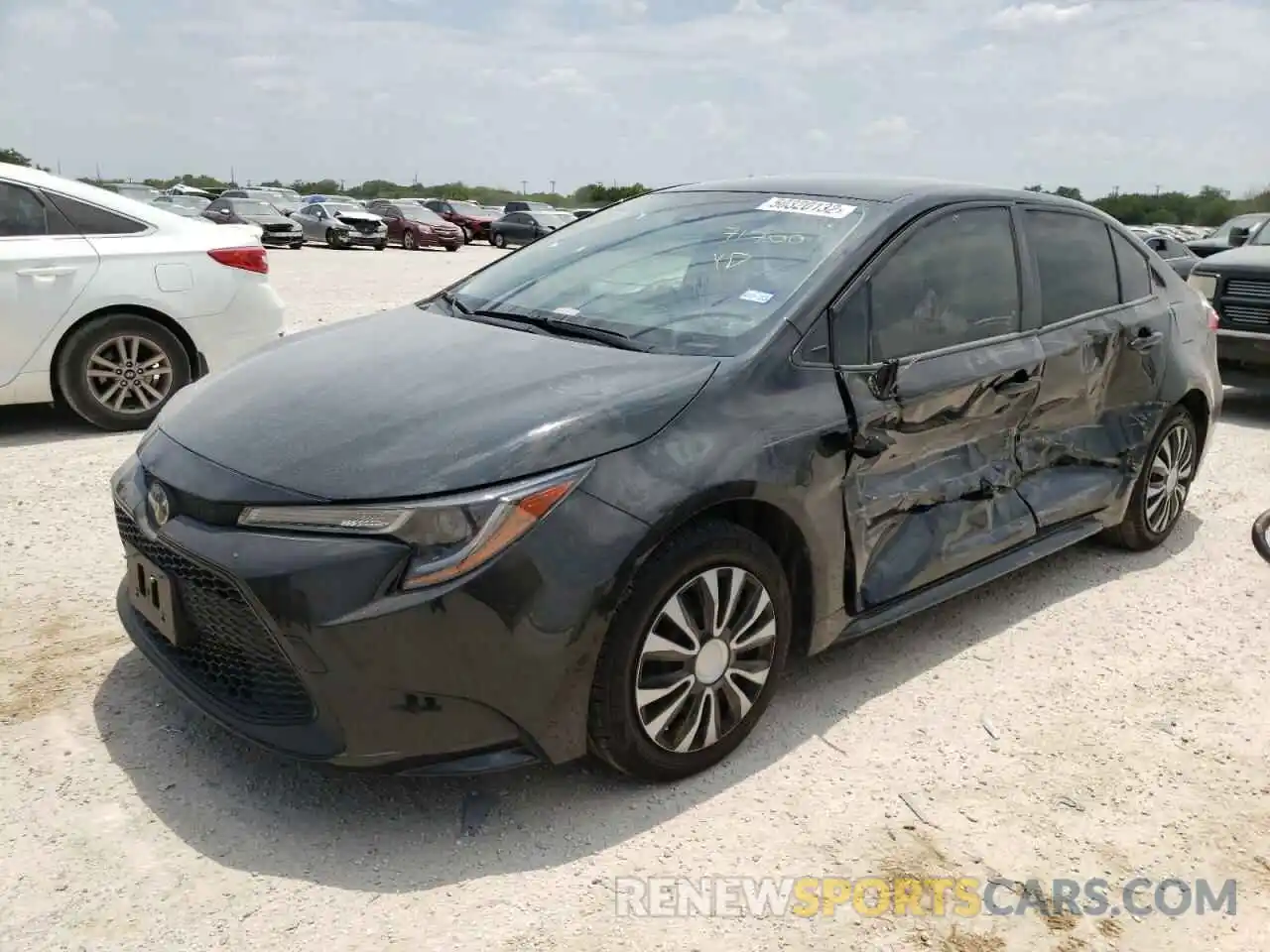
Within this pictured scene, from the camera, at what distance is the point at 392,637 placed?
8.02 ft

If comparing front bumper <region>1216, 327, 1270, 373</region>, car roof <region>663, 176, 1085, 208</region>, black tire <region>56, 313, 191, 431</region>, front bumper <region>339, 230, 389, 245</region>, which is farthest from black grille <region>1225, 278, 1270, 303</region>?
front bumper <region>339, 230, 389, 245</region>

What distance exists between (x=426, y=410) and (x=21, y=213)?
179 inches

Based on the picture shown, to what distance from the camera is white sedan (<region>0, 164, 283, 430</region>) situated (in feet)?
19.7

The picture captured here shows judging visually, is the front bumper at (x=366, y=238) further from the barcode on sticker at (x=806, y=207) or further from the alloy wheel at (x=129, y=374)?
the barcode on sticker at (x=806, y=207)

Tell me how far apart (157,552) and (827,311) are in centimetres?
198

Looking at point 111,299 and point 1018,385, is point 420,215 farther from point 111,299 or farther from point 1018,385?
point 1018,385

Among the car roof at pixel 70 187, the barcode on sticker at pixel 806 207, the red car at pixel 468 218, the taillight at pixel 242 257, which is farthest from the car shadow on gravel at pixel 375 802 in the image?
the red car at pixel 468 218

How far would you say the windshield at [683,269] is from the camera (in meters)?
3.28

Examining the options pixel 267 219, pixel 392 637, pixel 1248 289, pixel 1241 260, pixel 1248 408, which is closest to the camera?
pixel 392 637

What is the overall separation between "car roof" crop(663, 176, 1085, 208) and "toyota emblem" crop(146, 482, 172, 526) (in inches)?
89.9

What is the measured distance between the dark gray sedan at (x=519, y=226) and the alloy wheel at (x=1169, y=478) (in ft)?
93.6

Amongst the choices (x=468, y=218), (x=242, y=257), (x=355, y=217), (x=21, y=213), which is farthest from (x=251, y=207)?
(x=21, y=213)

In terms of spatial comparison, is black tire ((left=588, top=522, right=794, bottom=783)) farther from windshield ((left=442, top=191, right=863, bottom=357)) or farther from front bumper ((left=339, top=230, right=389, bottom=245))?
front bumper ((left=339, top=230, right=389, bottom=245))

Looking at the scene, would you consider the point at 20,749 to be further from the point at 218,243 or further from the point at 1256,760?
the point at 218,243
